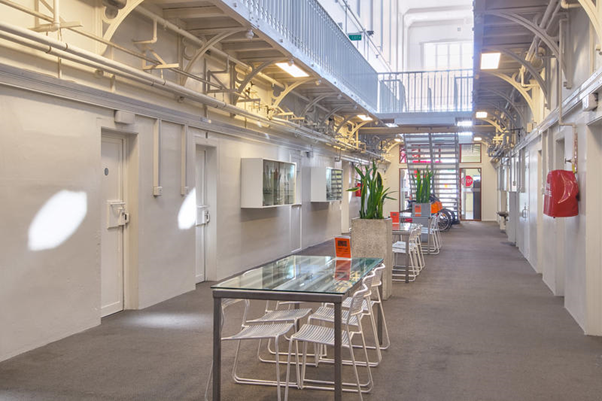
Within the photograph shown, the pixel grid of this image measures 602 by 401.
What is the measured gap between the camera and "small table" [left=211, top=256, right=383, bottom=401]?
3473mm

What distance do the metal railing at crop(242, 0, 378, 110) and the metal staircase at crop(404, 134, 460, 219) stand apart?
6.56 metres

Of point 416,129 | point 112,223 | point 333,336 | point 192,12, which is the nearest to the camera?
point 333,336

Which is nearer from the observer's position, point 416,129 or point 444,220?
point 416,129

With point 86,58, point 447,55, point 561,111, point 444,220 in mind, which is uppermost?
point 447,55

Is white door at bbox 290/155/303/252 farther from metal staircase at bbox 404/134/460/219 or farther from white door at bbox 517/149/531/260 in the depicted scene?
metal staircase at bbox 404/134/460/219

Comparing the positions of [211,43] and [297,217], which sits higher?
[211,43]

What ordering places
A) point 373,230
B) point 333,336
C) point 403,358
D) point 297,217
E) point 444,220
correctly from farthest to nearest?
point 444,220 → point 297,217 → point 373,230 → point 403,358 → point 333,336

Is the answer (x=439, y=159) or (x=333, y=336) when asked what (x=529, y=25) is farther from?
(x=439, y=159)

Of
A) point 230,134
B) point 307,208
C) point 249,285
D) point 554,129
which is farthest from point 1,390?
point 307,208

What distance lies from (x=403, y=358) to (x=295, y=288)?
1583 millimetres

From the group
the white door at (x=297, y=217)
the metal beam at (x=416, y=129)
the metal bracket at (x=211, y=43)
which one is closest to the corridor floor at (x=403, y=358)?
the metal bracket at (x=211, y=43)

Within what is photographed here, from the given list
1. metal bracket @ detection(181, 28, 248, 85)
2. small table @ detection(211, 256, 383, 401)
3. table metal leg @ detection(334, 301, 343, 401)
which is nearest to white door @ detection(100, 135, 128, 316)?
metal bracket @ detection(181, 28, 248, 85)

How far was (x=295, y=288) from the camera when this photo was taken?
364 centimetres

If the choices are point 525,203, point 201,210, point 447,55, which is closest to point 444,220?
point 525,203
